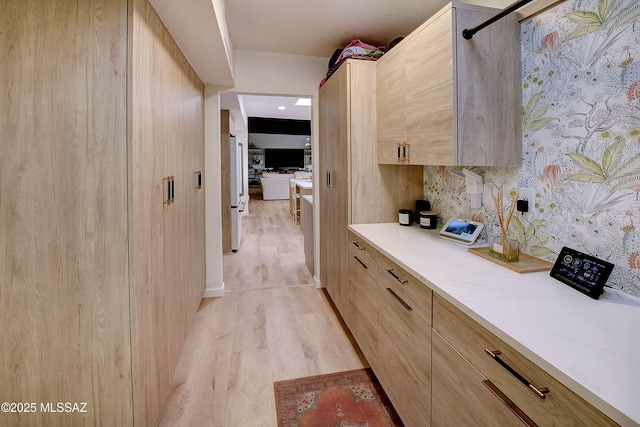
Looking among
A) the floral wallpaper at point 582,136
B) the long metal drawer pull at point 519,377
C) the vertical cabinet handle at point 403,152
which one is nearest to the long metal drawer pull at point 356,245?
the vertical cabinet handle at point 403,152

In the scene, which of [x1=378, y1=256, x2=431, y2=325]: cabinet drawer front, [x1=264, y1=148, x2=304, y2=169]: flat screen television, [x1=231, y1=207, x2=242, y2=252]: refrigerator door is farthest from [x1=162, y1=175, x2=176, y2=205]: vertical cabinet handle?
[x1=264, y1=148, x2=304, y2=169]: flat screen television

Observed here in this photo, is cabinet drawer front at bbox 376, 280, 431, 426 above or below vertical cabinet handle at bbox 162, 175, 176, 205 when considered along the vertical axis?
below


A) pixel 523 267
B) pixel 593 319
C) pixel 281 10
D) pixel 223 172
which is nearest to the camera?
pixel 593 319

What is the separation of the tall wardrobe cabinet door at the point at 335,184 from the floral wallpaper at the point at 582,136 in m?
1.14

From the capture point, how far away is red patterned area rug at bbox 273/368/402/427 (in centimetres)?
161

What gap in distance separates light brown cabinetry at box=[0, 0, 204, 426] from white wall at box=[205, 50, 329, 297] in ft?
5.61

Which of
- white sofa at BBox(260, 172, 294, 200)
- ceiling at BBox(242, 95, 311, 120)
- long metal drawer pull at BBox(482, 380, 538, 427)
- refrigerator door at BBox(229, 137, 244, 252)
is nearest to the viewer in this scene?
long metal drawer pull at BBox(482, 380, 538, 427)

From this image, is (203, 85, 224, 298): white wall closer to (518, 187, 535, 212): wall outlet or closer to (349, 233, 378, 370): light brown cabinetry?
(349, 233, 378, 370): light brown cabinetry

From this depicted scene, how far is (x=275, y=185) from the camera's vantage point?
1106cm

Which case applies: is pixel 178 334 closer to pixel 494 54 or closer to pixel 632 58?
pixel 494 54

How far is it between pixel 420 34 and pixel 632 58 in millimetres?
947

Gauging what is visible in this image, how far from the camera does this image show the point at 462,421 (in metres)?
1.02

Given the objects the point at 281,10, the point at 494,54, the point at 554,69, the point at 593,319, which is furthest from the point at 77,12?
the point at 593,319

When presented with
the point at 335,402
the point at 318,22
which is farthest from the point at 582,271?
the point at 318,22
